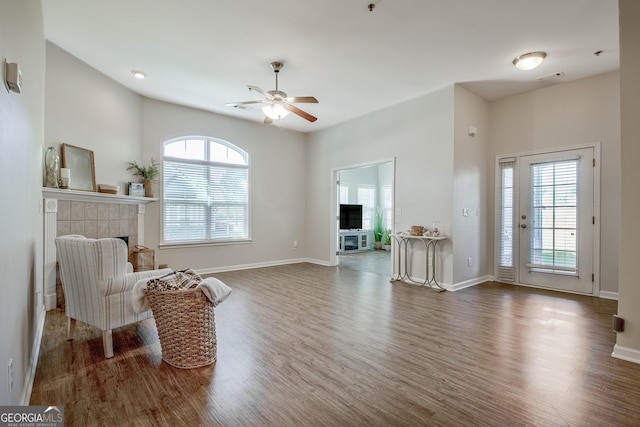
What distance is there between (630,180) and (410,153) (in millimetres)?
3060

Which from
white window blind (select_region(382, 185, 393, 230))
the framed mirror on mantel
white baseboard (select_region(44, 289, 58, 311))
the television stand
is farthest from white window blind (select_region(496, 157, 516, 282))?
white baseboard (select_region(44, 289, 58, 311))

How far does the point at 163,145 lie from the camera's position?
212 inches

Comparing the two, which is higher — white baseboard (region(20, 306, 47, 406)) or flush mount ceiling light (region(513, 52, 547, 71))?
flush mount ceiling light (region(513, 52, 547, 71))

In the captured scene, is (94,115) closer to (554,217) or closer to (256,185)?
(256,185)

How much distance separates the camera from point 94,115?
14.1ft

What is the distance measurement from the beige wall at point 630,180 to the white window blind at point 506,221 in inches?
110

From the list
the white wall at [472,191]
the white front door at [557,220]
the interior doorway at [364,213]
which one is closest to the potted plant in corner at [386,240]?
the interior doorway at [364,213]

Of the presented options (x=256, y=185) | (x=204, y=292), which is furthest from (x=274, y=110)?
(x=256, y=185)

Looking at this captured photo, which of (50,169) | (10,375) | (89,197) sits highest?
(50,169)

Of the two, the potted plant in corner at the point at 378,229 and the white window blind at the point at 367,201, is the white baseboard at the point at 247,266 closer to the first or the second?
the white window blind at the point at 367,201

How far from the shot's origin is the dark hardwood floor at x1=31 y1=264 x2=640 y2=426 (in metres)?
1.77

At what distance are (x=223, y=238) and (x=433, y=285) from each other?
4.00 meters

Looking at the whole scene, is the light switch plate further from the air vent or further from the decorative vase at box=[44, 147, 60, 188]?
the air vent

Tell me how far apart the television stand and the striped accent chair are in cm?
681
